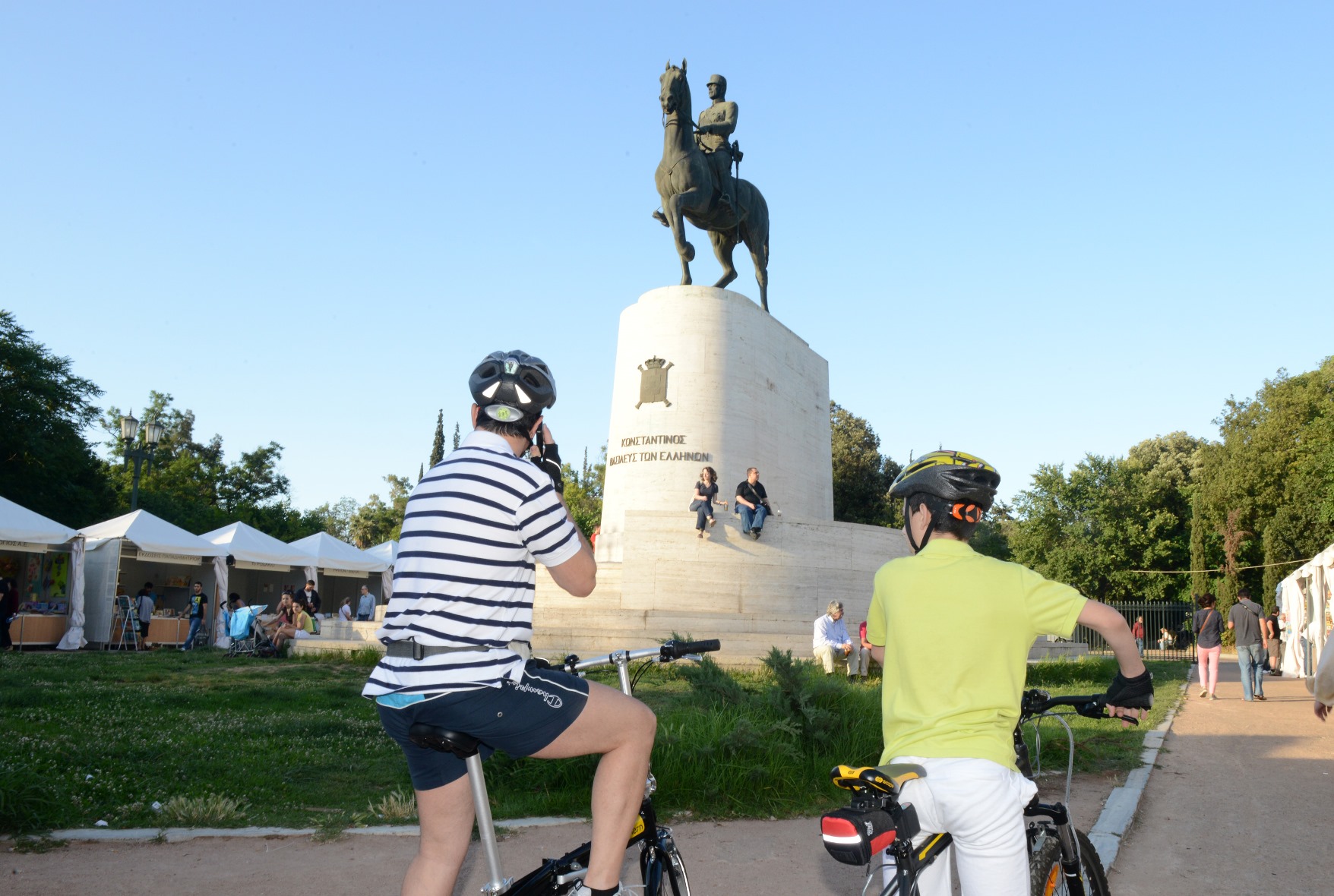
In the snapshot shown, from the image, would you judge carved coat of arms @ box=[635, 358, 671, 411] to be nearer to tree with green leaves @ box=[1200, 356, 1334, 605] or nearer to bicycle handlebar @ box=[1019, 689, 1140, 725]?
bicycle handlebar @ box=[1019, 689, 1140, 725]

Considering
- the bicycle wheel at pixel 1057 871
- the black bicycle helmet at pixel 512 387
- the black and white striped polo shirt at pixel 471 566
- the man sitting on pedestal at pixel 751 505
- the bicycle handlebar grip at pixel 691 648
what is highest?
the man sitting on pedestal at pixel 751 505

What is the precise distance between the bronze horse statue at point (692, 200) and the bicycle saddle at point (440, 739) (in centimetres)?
1769

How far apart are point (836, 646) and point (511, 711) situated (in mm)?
11725

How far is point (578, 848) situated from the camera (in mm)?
2773

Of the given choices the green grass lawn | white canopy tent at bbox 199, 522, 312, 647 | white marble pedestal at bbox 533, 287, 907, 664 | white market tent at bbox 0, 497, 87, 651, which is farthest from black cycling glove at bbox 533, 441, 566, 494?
white canopy tent at bbox 199, 522, 312, 647

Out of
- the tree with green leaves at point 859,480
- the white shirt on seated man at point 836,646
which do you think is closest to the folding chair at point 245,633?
the white shirt on seated man at point 836,646

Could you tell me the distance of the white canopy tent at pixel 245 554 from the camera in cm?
2245

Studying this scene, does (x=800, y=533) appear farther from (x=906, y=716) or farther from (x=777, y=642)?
(x=906, y=716)

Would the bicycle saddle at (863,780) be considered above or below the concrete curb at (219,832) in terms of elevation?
above

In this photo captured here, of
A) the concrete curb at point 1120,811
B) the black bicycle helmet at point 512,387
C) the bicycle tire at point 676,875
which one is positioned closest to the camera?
the black bicycle helmet at point 512,387

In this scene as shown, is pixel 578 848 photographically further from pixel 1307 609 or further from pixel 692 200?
pixel 1307 609

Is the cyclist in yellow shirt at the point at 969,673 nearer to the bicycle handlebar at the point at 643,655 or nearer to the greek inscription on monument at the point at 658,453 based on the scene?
the bicycle handlebar at the point at 643,655

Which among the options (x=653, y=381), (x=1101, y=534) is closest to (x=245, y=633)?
(x=653, y=381)

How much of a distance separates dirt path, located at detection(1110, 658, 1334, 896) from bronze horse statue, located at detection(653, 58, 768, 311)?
484 inches
